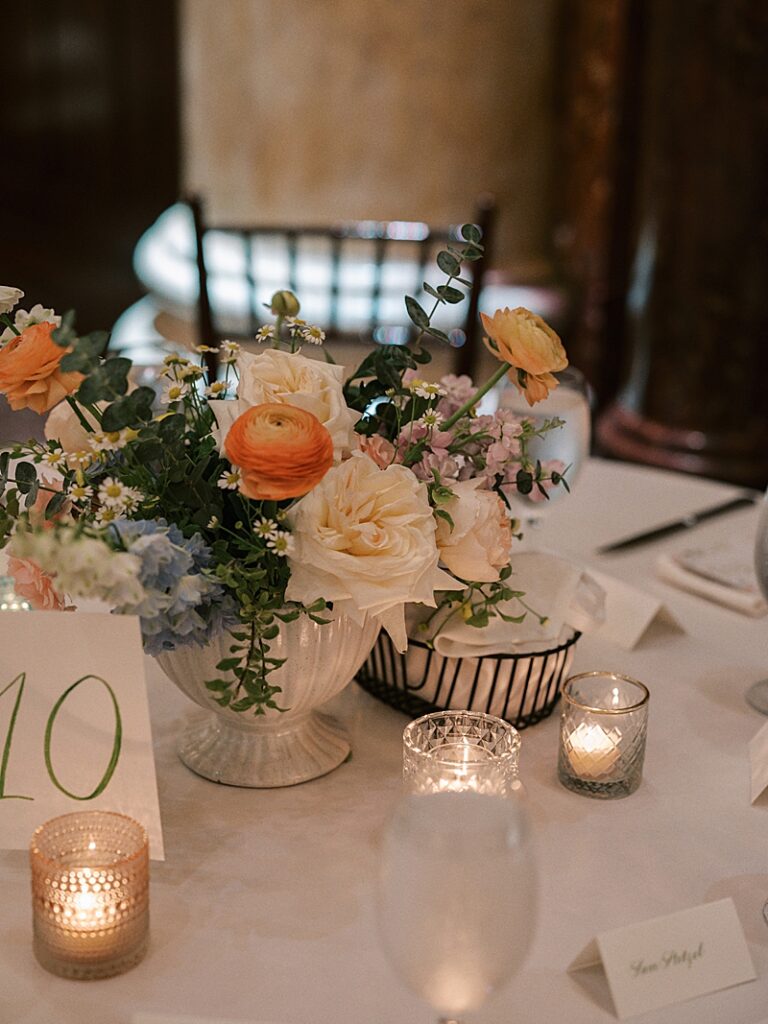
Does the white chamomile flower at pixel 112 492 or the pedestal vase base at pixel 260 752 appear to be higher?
the white chamomile flower at pixel 112 492

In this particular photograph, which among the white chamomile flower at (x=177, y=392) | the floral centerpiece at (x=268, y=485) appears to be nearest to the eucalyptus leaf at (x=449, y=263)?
the floral centerpiece at (x=268, y=485)

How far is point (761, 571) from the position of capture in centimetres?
112

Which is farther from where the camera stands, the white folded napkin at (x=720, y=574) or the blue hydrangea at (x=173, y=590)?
the white folded napkin at (x=720, y=574)

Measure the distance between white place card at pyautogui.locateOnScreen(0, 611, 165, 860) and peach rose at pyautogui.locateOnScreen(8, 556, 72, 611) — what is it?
7 cm

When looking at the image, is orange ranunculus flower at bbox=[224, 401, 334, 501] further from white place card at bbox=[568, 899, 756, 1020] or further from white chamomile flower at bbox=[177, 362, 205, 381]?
white place card at bbox=[568, 899, 756, 1020]

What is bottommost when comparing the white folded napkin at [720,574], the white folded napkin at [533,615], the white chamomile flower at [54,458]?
the white folded napkin at [720,574]

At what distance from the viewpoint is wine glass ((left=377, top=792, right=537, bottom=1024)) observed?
0.56m

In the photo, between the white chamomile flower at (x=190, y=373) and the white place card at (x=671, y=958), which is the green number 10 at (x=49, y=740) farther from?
the white place card at (x=671, y=958)

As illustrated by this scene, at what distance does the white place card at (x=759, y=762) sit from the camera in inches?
38.2

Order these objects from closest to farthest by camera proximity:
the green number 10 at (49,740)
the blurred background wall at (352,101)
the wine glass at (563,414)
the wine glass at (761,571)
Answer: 1. the green number 10 at (49,740)
2. the wine glass at (761,571)
3. the wine glass at (563,414)
4. the blurred background wall at (352,101)

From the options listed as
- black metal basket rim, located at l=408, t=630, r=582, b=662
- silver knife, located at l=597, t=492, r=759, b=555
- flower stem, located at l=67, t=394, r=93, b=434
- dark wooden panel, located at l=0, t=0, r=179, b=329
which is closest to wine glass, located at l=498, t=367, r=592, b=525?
silver knife, located at l=597, t=492, r=759, b=555

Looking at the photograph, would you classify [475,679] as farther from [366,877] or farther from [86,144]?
[86,144]

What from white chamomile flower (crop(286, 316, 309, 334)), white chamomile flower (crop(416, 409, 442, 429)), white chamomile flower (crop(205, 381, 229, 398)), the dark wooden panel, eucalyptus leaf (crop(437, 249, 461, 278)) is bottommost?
the dark wooden panel

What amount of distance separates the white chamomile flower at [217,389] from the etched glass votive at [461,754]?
0.93ft
